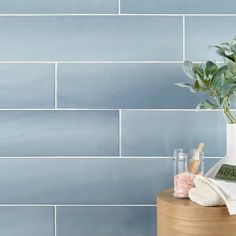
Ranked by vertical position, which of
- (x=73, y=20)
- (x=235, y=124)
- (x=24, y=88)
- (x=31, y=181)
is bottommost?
(x=31, y=181)

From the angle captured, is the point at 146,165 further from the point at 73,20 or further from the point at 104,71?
the point at 73,20

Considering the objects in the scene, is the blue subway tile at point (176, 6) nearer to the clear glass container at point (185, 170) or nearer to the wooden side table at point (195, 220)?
the clear glass container at point (185, 170)

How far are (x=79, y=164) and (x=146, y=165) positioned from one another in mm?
223

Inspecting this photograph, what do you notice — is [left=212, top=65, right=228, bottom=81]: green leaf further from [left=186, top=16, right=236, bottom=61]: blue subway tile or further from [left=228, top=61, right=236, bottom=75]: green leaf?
[left=186, top=16, right=236, bottom=61]: blue subway tile

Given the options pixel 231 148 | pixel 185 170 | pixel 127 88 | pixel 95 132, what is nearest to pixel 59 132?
pixel 95 132

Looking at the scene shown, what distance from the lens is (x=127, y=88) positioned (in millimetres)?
1608

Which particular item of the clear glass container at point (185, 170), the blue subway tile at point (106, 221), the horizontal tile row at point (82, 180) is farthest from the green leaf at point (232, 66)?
the blue subway tile at point (106, 221)

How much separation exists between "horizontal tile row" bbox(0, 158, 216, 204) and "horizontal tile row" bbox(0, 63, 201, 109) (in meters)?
0.19

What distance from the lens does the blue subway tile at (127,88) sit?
161 cm

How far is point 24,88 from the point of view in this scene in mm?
1606

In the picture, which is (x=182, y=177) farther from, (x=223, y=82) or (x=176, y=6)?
(x=176, y=6)

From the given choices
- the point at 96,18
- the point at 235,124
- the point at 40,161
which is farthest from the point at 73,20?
the point at 235,124

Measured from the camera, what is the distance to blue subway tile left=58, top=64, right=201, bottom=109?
161 cm

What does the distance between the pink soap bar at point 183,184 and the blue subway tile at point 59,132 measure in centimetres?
32
